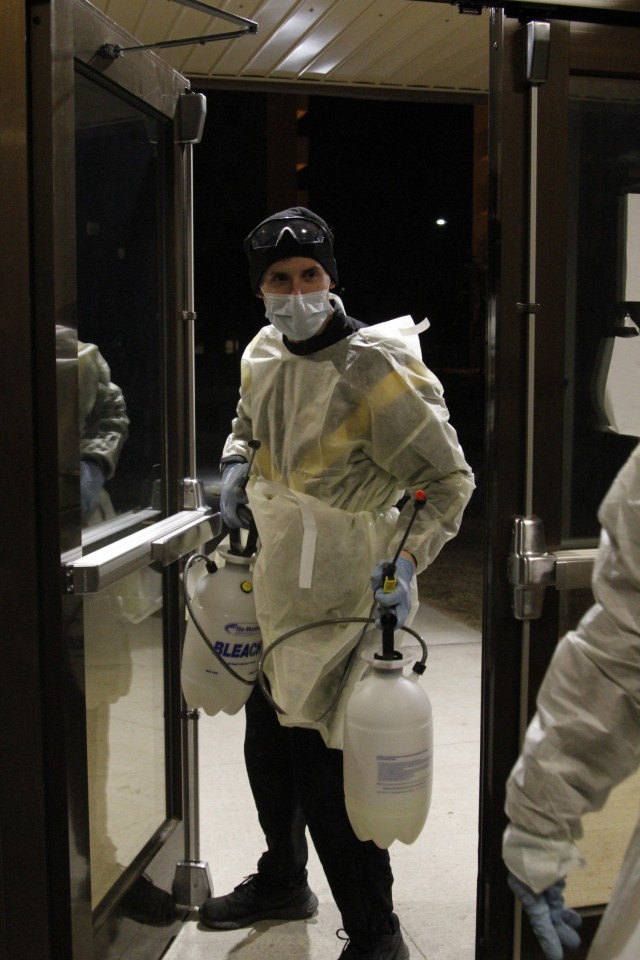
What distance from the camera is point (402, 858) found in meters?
2.64

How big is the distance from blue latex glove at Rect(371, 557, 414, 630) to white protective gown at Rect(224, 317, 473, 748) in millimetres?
69

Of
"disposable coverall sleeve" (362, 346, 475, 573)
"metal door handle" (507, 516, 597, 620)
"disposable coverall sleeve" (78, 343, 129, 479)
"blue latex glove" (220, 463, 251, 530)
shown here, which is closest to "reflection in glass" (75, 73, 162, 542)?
"disposable coverall sleeve" (78, 343, 129, 479)

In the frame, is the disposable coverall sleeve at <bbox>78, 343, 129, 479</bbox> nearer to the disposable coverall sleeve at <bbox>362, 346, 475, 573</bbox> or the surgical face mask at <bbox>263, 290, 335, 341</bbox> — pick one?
the surgical face mask at <bbox>263, 290, 335, 341</bbox>

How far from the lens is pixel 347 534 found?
1.99m

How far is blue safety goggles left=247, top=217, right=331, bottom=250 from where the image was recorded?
199 cm

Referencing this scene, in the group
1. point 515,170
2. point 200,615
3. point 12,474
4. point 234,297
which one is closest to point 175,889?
point 200,615

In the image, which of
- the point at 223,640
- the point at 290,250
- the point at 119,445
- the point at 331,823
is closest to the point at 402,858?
the point at 331,823

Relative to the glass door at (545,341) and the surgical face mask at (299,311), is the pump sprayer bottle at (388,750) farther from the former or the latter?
the surgical face mask at (299,311)

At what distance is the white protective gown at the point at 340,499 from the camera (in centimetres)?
199

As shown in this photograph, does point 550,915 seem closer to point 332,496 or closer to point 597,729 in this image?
point 597,729

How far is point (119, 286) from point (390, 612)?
85 centimetres

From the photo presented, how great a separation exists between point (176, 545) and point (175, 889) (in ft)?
2.99

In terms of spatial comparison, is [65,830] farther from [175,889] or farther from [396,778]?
→ [175,889]

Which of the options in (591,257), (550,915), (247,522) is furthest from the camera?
(247,522)
